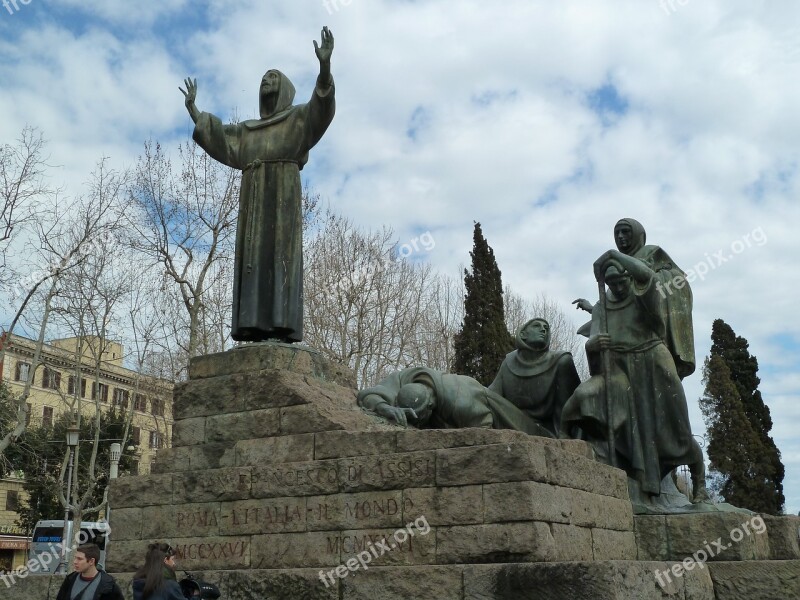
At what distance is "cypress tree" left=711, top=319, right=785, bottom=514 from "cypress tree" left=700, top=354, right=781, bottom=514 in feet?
1.80

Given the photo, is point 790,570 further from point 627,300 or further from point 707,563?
point 627,300

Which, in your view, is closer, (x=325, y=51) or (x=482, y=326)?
(x=325, y=51)

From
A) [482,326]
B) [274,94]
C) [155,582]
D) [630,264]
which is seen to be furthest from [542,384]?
[482,326]

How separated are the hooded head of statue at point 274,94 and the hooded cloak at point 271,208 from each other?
2 centimetres

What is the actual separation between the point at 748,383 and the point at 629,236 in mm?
28860

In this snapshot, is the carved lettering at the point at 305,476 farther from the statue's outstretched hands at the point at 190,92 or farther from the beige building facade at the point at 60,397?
the beige building facade at the point at 60,397

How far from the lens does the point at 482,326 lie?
30.7 meters

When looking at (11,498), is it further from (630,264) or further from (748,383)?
(630,264)

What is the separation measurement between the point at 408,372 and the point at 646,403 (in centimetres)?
255

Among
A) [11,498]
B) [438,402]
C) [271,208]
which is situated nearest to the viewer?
[438,402]

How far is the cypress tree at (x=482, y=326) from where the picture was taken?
1180 inches

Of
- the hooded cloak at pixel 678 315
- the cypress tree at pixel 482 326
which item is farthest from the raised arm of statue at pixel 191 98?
→ the cypress tree at pixel 482 326

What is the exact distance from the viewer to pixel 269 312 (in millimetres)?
9648

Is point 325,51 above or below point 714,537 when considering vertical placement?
above
